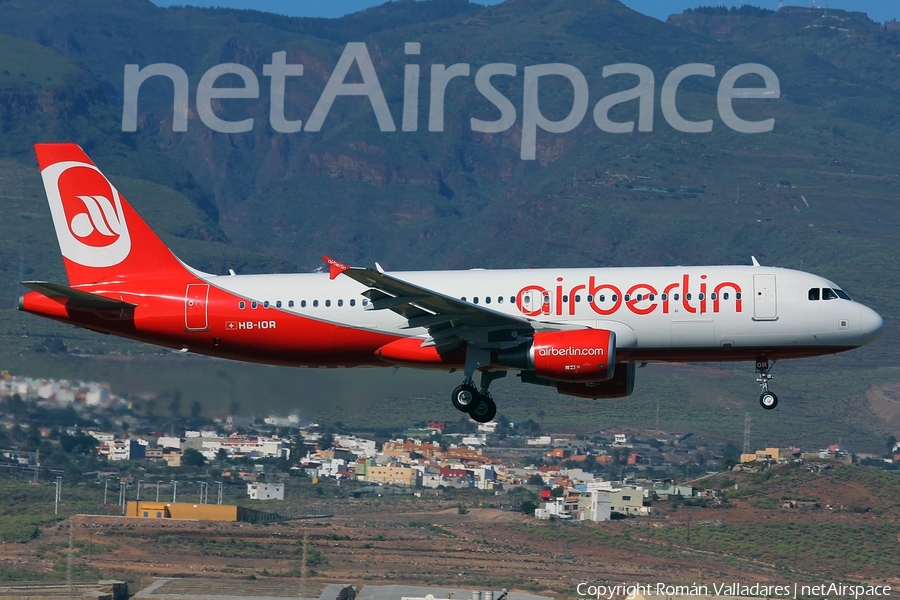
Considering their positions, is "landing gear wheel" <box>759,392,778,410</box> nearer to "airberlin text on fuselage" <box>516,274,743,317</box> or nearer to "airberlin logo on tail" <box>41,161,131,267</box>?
"airberlin text on fuselage" <box>516,274,743,317</box>

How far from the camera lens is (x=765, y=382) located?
4997cm

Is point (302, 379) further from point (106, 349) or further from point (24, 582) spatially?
point (106, 349)

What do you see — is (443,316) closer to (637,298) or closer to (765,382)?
(637,298)

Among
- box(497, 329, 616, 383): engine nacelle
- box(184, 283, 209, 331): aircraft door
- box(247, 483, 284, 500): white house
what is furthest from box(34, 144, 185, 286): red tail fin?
box(247, 483, 284, 500): white house

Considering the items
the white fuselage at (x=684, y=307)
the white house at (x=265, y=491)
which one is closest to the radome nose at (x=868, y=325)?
the white fuselage at (x=684, y=307)

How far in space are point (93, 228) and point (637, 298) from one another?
62.5 feet

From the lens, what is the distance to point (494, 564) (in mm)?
77750

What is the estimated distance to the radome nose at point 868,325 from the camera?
48344 mm

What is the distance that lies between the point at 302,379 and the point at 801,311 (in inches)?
1416

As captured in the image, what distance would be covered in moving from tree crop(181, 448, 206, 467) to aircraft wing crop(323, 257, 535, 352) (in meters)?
59.8

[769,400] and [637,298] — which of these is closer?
[637,298]

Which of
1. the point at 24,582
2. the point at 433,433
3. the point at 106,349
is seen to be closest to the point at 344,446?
the point at 433,433

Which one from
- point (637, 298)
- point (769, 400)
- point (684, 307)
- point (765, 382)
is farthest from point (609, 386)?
point (769, 400)

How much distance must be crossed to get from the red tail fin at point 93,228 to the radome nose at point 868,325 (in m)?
22.5
